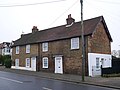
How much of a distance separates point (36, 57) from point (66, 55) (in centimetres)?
831

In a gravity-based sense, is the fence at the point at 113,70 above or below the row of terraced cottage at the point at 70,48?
below

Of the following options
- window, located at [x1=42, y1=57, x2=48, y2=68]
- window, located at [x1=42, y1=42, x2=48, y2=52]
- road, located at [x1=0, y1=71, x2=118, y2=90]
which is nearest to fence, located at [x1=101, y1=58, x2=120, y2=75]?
road, located at [x1=0, y1=71, x2=118, y2=90]

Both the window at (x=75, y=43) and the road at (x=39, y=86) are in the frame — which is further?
the window at (x=75, y=43)

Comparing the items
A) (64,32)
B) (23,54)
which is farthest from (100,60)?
(23,54)

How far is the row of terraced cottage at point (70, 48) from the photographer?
106 feet

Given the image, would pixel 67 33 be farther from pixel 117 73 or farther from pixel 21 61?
pixel 21 61

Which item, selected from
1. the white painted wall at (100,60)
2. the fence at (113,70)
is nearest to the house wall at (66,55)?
the white painted wall at (100,60)

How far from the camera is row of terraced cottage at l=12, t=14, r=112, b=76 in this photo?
1267 inches

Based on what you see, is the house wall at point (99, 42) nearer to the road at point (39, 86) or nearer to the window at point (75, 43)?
the window at point (75, 43)

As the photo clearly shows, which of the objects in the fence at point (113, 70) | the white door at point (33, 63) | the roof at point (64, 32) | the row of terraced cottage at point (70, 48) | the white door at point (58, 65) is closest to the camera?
the fence at point (113, 70)

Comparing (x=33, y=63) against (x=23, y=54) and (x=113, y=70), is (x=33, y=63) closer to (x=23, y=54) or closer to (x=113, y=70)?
(x=23, y=54)

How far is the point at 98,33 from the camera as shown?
110 feet

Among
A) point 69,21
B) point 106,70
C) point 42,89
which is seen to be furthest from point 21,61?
point 42,89

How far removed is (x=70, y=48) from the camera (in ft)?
113
